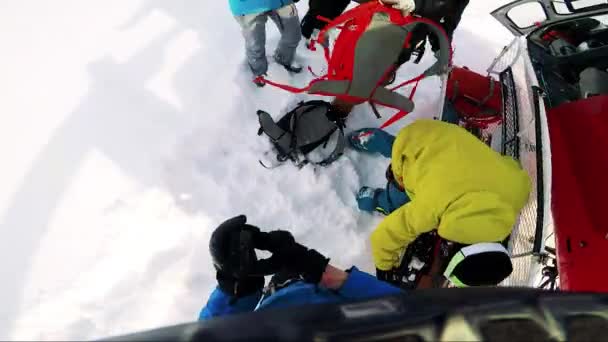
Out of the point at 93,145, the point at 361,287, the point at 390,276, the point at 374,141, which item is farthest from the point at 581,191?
the point at 93,145

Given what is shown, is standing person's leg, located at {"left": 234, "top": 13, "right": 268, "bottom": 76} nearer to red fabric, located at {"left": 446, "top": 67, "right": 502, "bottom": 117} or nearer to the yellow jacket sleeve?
red fabric, located at {"left": 446, "top": 67, "right": 502, "bottom": 117}

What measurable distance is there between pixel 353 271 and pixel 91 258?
5.33 ft

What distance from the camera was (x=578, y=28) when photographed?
10.4 feet

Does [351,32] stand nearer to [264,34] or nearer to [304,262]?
[264,34]

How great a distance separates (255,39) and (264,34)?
0.09 meters

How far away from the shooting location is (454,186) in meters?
1.83

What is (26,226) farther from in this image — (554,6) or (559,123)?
(554,6)

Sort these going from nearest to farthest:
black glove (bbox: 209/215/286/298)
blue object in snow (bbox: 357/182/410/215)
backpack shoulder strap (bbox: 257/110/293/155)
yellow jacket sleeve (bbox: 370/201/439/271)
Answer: black glove (bbox: 209/215/286/298) → yellow jacket sleeve (bbox: 370/201/439/271) → blue object in snow (bbox: 357/182/410/215) → backpack shoulder strap (bbox: 257/110/293/155)

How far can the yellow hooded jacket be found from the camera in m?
1.81

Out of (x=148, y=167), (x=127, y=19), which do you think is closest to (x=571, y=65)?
(x=148, y=167)

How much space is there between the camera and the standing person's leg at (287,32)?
296 centimetres

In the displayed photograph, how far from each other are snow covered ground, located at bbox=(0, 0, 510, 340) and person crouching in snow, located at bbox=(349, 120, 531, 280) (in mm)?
887

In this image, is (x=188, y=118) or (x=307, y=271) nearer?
(x=307, y=271)

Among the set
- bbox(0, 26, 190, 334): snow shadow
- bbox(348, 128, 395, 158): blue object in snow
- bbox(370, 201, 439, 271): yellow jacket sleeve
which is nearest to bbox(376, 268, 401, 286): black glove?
bbox(370, 201, 439, 271): yellow jacket sleeve
